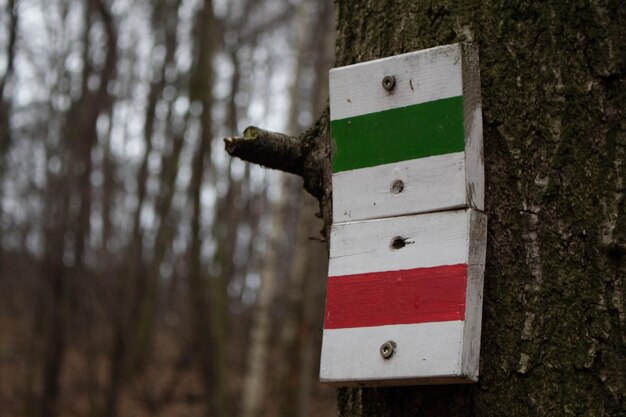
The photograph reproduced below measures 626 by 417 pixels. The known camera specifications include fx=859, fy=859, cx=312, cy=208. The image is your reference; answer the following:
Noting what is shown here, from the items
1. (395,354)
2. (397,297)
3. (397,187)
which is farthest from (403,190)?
(395,354)

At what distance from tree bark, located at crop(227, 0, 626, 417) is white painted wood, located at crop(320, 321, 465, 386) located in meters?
0.09

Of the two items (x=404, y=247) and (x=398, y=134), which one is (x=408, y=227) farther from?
(x=398, y=134)

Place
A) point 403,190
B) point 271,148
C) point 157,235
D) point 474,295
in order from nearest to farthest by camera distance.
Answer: point 474,295, point 403,190, point 271,148, point 157,235

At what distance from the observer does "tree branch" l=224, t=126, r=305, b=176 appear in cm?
198

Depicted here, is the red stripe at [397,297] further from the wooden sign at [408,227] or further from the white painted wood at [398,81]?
the white painted wood at [398,81]

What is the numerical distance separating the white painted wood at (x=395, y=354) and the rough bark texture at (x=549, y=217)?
0.09 meters

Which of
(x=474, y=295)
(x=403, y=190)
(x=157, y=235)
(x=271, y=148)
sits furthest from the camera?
(x=157, y=235)

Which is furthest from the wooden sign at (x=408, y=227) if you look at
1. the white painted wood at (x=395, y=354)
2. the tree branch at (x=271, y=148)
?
the tree branch at (x=271, y=148)

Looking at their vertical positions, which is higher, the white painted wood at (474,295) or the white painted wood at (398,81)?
the white painted wood at (398,81)

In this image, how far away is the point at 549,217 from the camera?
161cm

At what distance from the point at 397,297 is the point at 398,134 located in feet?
1.08

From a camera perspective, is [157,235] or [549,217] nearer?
[549,217]

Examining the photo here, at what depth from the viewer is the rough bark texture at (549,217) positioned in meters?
1.54

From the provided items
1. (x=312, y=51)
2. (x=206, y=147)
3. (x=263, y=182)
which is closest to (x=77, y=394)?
(x=206, y=147)
